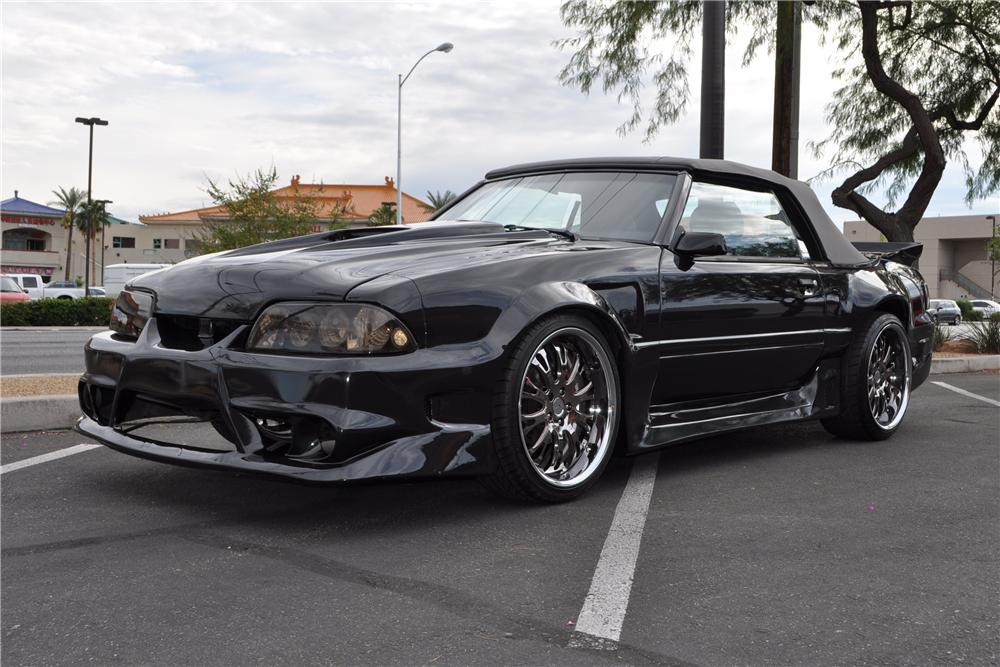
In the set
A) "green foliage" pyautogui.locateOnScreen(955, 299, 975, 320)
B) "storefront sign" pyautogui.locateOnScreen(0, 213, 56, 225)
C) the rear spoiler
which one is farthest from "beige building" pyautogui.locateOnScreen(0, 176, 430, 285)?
the rear spoiler

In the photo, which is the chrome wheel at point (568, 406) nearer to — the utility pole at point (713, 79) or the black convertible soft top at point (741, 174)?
the black convertible soft top at point (741, 174)

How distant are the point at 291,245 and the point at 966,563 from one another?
287 cm

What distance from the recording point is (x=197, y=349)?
3.73m

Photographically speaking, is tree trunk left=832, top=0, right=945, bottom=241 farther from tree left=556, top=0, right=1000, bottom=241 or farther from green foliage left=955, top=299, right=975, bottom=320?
green foliage left=955, top=299, right=975, bottom=320

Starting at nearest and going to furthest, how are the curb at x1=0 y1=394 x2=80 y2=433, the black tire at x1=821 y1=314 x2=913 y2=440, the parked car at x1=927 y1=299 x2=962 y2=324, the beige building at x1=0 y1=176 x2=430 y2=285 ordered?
the curb at x1=0 y1=394 x2=80 y2=433 < the black tire at x1=821 y1=314 x2=913 y2=440 < the parked car at x1=927 y1=299 x2=962 y2=324 < the beige building at x1=0 y1=176 x2=430 y2=285

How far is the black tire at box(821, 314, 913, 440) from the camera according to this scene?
5.69m

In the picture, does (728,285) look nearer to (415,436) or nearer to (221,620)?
(415,436)

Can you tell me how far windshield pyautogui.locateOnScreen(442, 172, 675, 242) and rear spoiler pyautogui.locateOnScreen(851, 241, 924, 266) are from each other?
7.06 feet

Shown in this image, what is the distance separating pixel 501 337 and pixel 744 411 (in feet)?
5.83

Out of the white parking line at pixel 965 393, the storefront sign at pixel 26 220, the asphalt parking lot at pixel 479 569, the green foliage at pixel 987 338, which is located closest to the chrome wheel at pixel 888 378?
the asphalt parking lot at pixel 479 569

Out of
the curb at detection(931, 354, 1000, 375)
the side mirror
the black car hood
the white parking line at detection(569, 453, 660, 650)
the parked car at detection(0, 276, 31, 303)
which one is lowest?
the white parking line at detection(569, 453, 660, 650)

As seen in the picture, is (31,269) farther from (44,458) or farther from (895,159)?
(44,458)

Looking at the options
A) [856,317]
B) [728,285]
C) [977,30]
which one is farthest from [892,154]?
[728,285]

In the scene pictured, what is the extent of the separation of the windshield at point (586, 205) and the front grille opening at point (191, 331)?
65.7 inches
